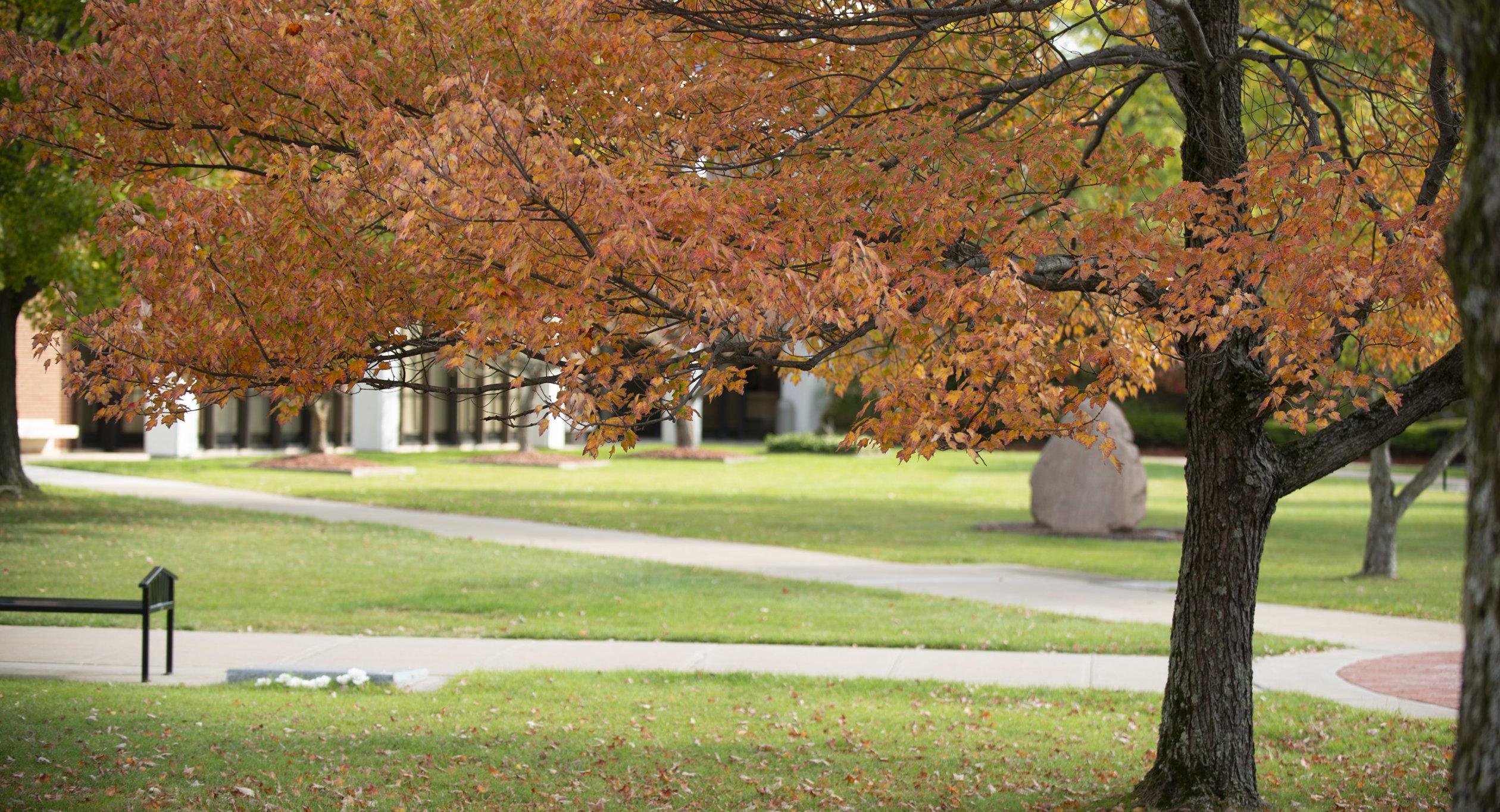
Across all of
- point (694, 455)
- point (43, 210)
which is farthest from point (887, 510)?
point (694, 455)

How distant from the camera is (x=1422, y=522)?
2472 cm

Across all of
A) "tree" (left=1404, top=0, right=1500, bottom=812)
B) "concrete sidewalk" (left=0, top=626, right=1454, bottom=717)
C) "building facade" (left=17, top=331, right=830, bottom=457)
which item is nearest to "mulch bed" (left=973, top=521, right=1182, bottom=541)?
"building facade" (left=17, top=331, right=830, bottom=457)

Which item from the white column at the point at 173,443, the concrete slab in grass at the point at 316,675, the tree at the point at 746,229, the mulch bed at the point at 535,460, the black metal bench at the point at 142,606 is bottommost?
the concrete slab in grass at the point at 316,675

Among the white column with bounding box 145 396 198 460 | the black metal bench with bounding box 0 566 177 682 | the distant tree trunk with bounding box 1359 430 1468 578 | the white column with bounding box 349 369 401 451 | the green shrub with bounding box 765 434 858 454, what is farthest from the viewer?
the green shrub with bounding box 765 434 858 454

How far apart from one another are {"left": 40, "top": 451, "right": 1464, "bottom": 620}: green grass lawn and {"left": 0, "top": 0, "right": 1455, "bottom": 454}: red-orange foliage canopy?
949 centimetres

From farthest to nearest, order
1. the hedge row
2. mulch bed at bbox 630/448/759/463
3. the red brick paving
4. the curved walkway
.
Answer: the hedge row < mulch bed at bbox 630/448/759/463 < the curved walkway < the red brick paving

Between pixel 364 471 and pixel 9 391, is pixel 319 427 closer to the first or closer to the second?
pixel 364 471

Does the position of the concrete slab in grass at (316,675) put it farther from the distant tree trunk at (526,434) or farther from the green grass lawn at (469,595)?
the distant tree trunk at (526,434)

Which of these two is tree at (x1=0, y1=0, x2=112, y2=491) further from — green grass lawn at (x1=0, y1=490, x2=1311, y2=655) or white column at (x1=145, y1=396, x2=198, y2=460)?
white column at (x1=145, y1=396, x2=198, y2=460)

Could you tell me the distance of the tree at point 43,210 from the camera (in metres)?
16.4

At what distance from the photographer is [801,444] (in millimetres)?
44156

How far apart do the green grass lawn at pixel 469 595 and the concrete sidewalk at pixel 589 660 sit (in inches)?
14.7

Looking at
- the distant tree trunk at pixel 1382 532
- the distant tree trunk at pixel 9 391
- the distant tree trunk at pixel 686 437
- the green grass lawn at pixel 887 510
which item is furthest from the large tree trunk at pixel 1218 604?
the distant tree trunk at pixel 686 437

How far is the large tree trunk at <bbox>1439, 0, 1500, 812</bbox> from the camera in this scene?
2.78 m
